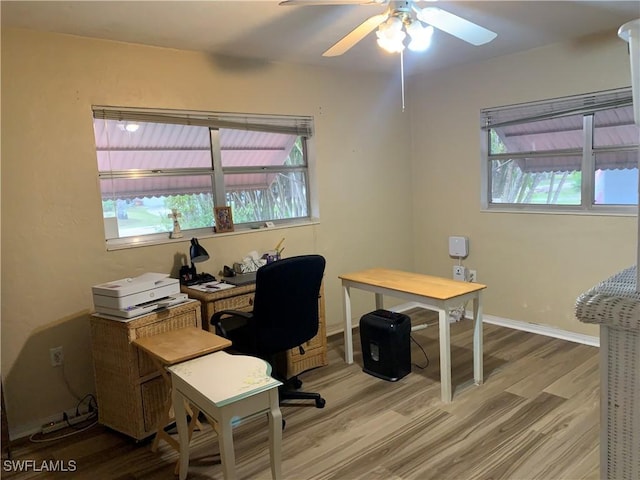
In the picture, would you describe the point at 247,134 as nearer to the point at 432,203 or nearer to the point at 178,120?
the point at 178,120

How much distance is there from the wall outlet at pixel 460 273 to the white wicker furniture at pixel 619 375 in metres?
3.43

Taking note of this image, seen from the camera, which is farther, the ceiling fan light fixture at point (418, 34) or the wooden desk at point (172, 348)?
the wooden desk at point (172, 348)

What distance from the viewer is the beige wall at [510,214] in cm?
346

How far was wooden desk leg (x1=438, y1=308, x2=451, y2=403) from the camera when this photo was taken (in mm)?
2754

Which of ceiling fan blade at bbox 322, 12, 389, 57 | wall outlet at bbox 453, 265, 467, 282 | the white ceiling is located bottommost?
wall outlet at bbox 453, 265, 467, 282

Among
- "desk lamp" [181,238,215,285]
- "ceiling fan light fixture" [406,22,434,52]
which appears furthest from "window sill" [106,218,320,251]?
"ceiling fan light fixture" [406,22,434,52]

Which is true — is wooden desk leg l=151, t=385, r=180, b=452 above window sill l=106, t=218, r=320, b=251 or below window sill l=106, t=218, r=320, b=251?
below

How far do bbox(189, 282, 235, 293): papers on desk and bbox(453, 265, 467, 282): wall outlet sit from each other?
235cm

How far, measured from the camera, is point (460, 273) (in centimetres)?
443

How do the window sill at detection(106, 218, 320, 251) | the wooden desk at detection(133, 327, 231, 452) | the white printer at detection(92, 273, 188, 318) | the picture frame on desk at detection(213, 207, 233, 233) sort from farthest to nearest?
the picture frame on desk at detection(213, 207, 233, 233) < the window sill at detection(106, 218, 320, 251) < the white printer at detection(92, 273, 188, 318) < the wooden desk at detection(133, 327, 231, 452)

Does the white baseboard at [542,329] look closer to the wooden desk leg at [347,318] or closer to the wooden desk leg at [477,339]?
the wooden desk leg at [347,318]

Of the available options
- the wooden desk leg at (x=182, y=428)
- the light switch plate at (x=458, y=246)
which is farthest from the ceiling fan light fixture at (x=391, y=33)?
the light switch plate at (x=458, y=246)

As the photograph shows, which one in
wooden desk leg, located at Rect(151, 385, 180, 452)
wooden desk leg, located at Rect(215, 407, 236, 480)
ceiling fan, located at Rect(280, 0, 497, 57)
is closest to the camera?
wooden desk leg, located at Rect(215, 407, 236, 480)

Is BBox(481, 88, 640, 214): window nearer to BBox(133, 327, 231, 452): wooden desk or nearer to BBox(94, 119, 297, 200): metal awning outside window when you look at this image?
BBox(94, 119, 297, 200): metal awning outside window
